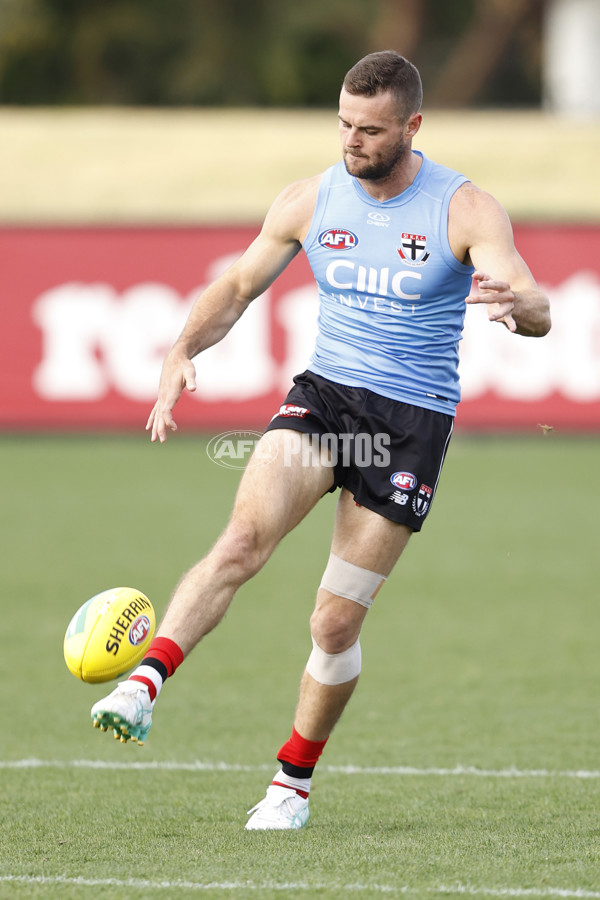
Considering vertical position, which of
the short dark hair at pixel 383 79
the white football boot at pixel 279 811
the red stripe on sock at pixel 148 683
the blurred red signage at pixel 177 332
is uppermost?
the short dark hair at pixel 383 79

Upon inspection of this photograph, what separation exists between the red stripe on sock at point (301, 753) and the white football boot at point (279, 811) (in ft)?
0.39

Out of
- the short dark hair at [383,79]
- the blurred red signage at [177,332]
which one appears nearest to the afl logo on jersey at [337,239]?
the short dark hair at [383,79]

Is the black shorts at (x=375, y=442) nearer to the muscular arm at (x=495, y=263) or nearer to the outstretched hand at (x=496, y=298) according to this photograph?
the muscular arm at (x=495, y=263)

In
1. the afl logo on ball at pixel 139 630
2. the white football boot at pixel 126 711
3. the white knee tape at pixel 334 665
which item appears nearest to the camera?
the white football boot at pixel 126 711

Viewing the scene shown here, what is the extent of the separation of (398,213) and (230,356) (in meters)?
12.6

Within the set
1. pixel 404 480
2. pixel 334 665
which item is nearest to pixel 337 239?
pixel 404 480

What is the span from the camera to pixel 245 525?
4883mm

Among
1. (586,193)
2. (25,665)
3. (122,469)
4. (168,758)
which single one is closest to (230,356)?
(122,469)

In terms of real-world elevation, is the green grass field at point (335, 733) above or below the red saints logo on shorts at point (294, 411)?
below

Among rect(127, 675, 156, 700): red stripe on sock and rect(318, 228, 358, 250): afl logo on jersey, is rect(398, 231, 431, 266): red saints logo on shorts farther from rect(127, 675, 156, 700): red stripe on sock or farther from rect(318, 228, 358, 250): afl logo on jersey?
rect(127, 675, 156, 700): red stripe on sock

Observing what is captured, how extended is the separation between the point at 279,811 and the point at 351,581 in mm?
896

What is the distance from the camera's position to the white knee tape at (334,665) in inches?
212

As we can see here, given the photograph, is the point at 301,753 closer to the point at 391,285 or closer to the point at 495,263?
the point at 391,285

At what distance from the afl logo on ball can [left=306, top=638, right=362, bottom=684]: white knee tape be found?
716 mm
